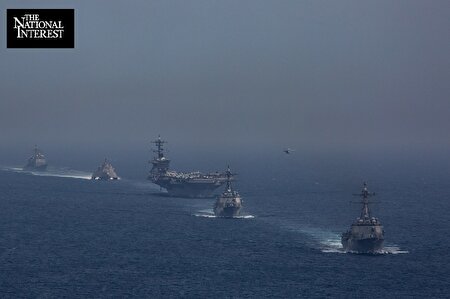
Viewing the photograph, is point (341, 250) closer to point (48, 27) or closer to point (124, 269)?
point (124, 269)

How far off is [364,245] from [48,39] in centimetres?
8211

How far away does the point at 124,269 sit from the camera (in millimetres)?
146500

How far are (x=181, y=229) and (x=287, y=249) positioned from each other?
3494 cm

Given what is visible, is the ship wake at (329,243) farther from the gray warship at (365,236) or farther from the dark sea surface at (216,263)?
the gray warship at (365,236)

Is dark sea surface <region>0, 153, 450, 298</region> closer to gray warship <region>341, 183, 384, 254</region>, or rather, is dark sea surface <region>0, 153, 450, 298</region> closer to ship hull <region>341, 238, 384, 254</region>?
ship hull <region>341, 238, 384, 254</region>

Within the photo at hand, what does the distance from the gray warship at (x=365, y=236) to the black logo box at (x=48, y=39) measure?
3070 inches

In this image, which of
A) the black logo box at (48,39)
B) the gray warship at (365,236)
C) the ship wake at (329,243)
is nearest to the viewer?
the black logo box at (48,39)

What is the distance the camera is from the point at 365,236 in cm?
15950

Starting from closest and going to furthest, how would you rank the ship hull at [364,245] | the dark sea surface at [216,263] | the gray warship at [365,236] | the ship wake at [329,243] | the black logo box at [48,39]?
the black logo box at [48,39], the dark sea surface at [216,263], the gray warship at [365,236], the ship hull at [364,245], the ship wake at [329,243]

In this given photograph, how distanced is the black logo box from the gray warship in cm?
7798

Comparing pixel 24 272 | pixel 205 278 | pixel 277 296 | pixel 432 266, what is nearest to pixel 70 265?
pixel 24 272

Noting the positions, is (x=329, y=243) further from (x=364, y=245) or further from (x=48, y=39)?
→ (x=48, y=39)

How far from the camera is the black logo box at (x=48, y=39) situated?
95.3 meters

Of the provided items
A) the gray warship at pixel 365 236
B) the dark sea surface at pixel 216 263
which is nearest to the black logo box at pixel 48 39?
the dark sea surface at pixel 216 263
